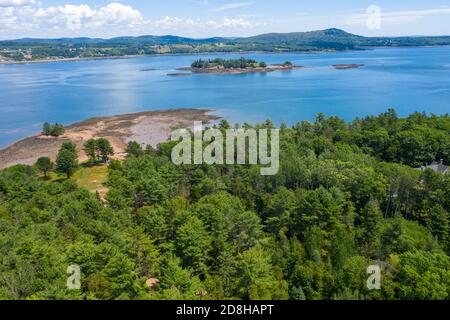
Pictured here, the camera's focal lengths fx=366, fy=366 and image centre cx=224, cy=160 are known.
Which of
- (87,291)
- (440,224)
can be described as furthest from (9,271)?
(440,224)

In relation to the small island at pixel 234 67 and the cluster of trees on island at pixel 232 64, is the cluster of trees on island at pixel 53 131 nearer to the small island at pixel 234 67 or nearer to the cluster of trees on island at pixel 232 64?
the small island at pixel 234 67

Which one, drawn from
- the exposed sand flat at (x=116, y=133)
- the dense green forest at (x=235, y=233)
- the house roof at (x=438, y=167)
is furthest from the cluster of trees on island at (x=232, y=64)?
the dense green forest at (x=235, y=233)

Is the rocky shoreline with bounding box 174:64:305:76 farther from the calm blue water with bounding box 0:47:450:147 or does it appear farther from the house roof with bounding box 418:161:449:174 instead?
the house roof with bounding box 418:161:449:174

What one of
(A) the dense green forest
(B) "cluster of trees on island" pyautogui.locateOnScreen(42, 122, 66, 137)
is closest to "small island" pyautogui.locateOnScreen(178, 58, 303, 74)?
(B) "cluster of trees on island" pyautogui.locateOnScreen(42, 122, 66, 137)

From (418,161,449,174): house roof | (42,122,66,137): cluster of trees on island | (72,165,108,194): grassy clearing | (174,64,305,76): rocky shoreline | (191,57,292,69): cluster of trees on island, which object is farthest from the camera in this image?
(191,57,292,69): cluster of trees on island

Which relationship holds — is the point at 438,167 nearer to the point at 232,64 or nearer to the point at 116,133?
the point at 116,133
